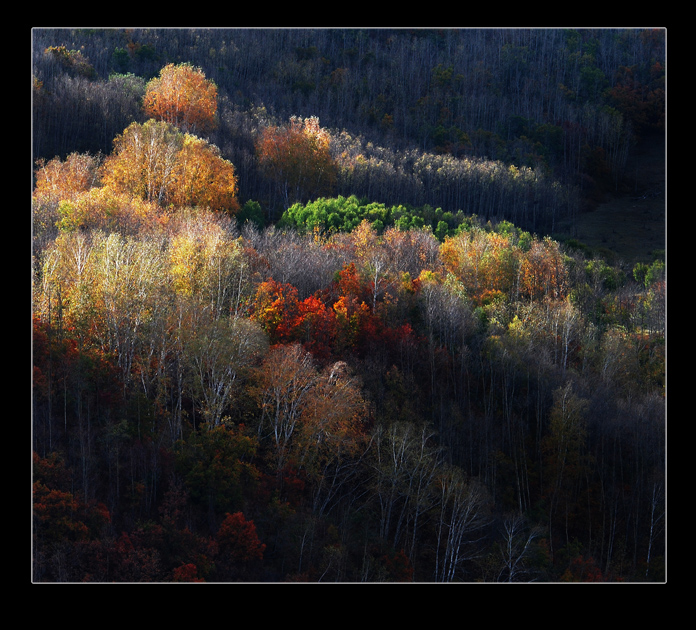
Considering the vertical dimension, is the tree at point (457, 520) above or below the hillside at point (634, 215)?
below

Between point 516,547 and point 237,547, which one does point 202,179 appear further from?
point 516,547

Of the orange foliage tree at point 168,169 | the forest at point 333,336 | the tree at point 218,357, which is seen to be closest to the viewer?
the forest at point 333,336

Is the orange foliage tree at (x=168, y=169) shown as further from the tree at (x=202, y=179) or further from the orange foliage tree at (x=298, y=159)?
the orange foliage tree at (x=298, y=159)

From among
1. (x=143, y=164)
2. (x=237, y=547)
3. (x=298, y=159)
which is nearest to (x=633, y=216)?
(x=237, y=547)

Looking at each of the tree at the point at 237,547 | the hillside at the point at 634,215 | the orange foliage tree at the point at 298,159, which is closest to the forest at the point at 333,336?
the tree at the point at 237,547

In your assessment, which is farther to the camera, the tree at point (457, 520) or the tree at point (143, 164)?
the tree at point (143, 164)
